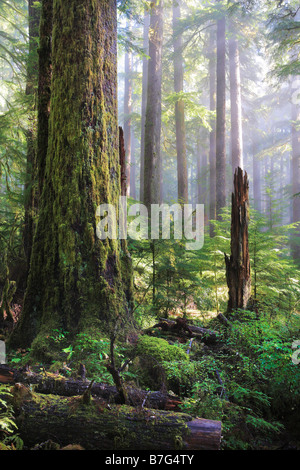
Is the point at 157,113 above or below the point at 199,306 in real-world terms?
above

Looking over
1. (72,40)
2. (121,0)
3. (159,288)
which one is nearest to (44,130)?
(72,40)

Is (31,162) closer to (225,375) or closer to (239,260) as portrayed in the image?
(239,260)

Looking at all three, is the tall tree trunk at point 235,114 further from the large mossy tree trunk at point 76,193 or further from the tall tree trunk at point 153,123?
the large mossy tree trunk at point 76,193

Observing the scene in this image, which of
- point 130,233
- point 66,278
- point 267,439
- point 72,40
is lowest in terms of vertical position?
point 267,439

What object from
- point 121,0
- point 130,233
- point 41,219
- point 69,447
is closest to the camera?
point 69,447

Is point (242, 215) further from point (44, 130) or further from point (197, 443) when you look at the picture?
point (197, 443)

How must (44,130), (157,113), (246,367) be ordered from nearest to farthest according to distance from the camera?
(246,367) → (44,130) → (157,113)

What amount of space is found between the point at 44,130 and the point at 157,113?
811 centimetres

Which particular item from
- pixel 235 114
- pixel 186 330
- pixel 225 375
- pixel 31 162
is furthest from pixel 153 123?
pixel 225 375

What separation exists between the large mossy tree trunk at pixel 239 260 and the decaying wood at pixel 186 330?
4.37 ft

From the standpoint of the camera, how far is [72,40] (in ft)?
13.3

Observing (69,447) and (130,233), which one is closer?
(69,447)

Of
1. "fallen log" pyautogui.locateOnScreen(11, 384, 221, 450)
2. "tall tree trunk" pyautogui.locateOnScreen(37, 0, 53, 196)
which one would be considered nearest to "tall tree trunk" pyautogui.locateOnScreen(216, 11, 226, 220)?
"tall tree trunk" pyautogui.locateOnScreen(37, 0, 53, 196)

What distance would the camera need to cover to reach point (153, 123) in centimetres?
1160
